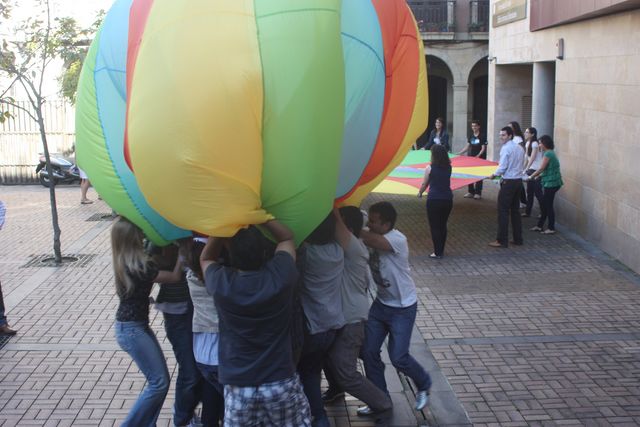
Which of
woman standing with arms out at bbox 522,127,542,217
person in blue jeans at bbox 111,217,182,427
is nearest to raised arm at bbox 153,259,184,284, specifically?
person in blue jeans at bbox 111,217,182,427

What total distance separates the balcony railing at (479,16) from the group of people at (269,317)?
2235 centimetres

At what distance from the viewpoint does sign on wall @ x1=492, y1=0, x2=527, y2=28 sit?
1675 centimetres

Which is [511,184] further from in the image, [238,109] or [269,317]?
[238,109]

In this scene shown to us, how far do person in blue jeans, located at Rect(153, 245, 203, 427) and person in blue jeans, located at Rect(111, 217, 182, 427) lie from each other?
12 centimetres

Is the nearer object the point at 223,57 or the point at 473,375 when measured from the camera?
the point at 223,57

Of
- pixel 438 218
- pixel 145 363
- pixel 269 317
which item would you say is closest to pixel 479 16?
pixel 438 218

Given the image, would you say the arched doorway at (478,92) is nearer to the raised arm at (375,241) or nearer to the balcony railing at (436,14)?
the balcony railing at (436,14)

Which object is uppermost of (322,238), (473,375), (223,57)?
(223,57)

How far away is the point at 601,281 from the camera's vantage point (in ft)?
31.6

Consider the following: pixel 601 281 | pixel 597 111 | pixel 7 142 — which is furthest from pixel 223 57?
pixel 7 142

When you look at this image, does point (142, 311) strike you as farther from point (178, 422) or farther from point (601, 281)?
point (601, 281)

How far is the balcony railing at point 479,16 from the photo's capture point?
26.5 metres

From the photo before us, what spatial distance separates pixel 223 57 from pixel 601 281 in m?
7.23

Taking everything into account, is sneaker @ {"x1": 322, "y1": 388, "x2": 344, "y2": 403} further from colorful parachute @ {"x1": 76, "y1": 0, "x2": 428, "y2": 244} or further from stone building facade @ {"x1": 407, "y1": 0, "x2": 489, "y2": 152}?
stone building facade @ {"x1": 407, "y1": 0, "x2": 489, "y2": 152}
